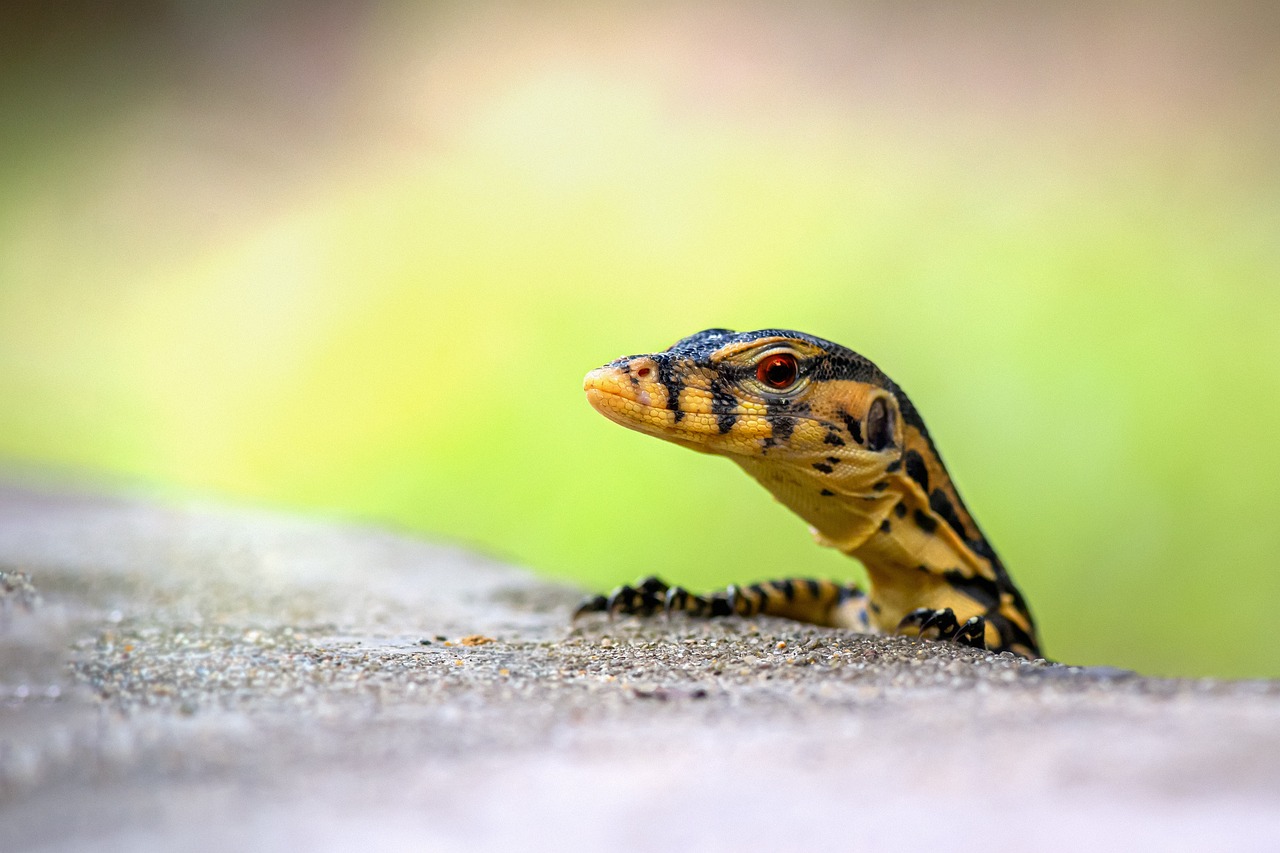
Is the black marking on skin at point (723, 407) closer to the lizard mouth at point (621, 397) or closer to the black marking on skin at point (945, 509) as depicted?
the lizard mouth at point (621, 397)

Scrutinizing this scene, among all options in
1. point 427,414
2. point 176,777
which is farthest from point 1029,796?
point 427,414

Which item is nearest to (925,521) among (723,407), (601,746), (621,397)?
(723,407)

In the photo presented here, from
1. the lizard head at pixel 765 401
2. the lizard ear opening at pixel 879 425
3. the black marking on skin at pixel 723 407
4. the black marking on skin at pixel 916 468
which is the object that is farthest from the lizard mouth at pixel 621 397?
the black marking on skin at pixel 916 468

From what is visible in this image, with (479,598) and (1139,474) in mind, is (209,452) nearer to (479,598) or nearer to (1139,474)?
(479,598)

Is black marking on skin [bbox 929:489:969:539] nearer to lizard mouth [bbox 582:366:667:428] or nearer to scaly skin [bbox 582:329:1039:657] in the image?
scaly skin [bbox 582:329:1039:657]

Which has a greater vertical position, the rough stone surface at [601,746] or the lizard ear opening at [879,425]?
the lizard ear opening at [879,425]

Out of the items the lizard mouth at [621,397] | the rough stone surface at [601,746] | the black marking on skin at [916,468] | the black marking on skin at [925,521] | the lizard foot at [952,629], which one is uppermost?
the lizard mouth at [621,397]

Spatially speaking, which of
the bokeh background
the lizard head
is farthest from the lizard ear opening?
the bokeh background
